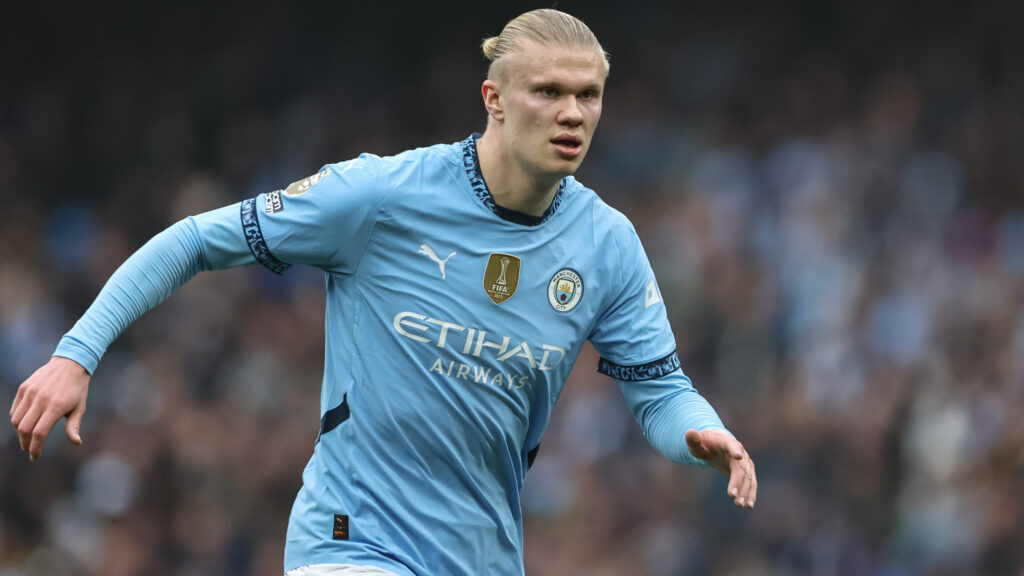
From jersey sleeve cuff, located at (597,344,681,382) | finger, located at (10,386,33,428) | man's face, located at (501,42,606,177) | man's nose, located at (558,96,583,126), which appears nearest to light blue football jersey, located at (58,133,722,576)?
jersey sleeve cuff, located at (597,344,681,382)

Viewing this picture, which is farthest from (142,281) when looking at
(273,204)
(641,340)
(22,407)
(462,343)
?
(641,340)

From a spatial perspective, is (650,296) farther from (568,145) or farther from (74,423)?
(74,423)

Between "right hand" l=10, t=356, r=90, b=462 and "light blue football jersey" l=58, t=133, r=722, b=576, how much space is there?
631 mm

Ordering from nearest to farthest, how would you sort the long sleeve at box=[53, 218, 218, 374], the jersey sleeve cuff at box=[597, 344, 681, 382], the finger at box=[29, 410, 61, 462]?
the finger at box=[29, 410, 61, 462], the long sleeve at box=[53, 218, 218, 374], the jersey sleeve cuff at box=[597, 344, 681, 382]

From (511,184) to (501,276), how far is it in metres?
0.32

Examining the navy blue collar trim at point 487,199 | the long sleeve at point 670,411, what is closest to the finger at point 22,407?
the navy blue collar trim at point 487,199

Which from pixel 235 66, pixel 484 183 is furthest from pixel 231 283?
pixel 484 183

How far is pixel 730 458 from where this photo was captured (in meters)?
4.33

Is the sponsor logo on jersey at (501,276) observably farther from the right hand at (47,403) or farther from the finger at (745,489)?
the right hand at (47,403)

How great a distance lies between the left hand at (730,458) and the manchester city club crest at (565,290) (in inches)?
26.1

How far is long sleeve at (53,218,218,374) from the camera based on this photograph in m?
4.42

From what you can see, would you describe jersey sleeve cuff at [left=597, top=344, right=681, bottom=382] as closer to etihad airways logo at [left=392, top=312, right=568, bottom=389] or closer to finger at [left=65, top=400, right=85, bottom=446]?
etihad airways logo at [left=392, top=312, right=568, bottom=389]

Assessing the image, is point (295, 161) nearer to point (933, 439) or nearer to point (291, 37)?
point (291, 37)

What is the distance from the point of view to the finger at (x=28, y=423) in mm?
4074
